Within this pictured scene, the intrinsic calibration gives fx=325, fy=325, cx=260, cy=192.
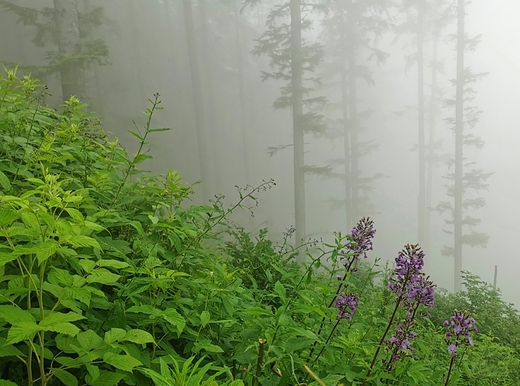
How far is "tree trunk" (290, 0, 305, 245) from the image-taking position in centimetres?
1429

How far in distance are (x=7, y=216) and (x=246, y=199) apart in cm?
2070

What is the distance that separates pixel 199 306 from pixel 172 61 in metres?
29.0

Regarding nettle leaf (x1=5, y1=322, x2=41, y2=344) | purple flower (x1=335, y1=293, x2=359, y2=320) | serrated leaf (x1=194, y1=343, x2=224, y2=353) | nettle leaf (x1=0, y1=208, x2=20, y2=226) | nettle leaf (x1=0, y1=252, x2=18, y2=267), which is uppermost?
nettle leaf (x1=0, y1=208, x2=20, y2=226)

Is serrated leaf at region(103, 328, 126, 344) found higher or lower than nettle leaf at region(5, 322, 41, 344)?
lower

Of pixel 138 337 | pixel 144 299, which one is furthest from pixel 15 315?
pixel 144 299

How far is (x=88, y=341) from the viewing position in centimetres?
95

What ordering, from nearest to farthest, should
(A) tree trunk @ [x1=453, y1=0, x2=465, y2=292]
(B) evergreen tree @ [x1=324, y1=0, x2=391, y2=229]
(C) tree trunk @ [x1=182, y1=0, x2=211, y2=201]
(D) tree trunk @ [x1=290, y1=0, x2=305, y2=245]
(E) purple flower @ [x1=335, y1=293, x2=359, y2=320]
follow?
(E) purple flower @ [x1=335, y1=293, x2=359, y2=320] → (D) tree trunk @ [x1=290, y1=0, x2=305, y2=245] → (C) tree trunk @ [x1=182, y1=0, x2=211, y2=201] → (A) tree trunk @ [x1=453, y1=0, x2=465, y2=292] → (B) evergreen tree @ [x1=324, y1=0, x2=391, y2=229]

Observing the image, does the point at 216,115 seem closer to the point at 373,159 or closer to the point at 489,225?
the point at 373,159

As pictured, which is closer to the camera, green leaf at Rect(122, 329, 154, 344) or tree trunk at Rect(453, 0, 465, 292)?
green leaf at Rect(122, 329, 154, 344)

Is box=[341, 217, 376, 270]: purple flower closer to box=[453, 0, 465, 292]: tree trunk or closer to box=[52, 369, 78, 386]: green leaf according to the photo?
box=[52, 369, 78, 386]: green leaf

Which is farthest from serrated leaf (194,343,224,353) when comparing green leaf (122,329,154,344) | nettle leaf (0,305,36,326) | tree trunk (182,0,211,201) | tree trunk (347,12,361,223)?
tree trunk (347,12,361,223)

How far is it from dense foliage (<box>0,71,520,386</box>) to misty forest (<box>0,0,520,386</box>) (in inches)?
0.5

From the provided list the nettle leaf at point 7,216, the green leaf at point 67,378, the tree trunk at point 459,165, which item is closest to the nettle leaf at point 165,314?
the green leaf at point 67,378

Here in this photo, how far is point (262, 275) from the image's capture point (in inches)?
149
